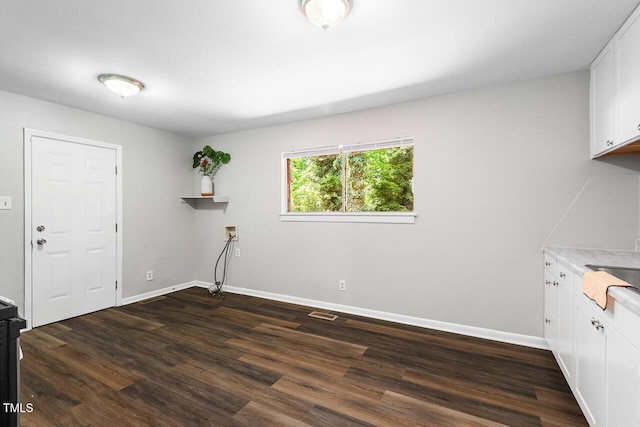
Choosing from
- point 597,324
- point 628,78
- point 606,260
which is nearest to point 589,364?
point 597,324

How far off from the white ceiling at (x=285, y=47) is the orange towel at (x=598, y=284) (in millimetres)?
1490

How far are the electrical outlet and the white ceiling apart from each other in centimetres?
186

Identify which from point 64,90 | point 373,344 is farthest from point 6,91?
point 373,344

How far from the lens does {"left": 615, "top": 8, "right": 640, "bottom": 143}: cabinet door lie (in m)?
1.73

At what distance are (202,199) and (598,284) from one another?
4601 mm

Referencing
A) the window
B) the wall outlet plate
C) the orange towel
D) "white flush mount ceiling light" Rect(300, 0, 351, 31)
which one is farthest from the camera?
the window

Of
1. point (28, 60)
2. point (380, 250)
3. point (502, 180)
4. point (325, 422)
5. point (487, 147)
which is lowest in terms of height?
point (325, 422)

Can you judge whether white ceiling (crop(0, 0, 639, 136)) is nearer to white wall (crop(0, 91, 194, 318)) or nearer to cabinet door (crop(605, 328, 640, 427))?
white wall (crop(0, 91, 194, 318))

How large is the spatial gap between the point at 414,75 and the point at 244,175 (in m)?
2.64

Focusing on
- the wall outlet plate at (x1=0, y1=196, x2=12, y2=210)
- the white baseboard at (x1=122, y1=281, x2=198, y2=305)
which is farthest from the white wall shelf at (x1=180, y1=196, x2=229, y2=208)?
the wall outlet plate at (x1=0, y1=196, x2=12, y2=210)

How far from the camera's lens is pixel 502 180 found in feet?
8.96

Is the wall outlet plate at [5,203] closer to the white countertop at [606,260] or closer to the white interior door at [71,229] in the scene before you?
the white interior door at [71,229]

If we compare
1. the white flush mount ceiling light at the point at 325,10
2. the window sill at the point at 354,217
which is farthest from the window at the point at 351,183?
the white flush mount ceiling light at the point at 325,10

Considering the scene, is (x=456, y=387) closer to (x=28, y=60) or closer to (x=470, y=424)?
(x=470, y=424)
